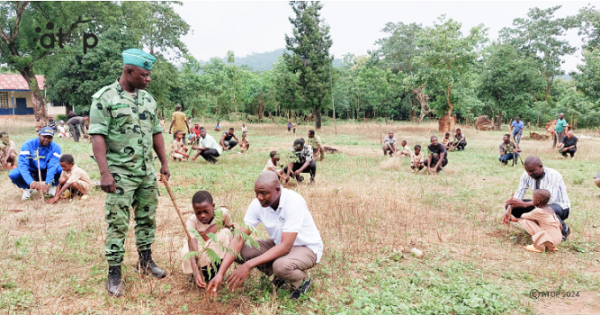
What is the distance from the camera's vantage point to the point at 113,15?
24844 millimetres

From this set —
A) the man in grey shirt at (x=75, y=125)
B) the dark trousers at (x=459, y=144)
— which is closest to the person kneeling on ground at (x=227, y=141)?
the man in grey shirt at (x=75, y=125)

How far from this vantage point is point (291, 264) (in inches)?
128

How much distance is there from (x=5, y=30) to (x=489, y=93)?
109ft

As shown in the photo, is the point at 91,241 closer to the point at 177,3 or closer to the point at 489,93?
the point at 177,3

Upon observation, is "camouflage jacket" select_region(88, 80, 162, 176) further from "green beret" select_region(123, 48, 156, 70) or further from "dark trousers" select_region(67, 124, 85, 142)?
"dark trousers" select_region(67, 124, 85, 142)

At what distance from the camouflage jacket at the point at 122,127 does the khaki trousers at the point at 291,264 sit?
121 cm

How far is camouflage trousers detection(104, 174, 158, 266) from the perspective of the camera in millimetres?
3375

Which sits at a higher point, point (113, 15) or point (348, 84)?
point (113, 15)

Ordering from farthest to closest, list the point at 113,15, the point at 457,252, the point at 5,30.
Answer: the point at 113,15 → the point at 5,30 → the point at 457,252

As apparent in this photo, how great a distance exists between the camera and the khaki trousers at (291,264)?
3234mm

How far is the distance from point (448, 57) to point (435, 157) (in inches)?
526

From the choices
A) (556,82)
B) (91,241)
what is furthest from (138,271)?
(556,82)

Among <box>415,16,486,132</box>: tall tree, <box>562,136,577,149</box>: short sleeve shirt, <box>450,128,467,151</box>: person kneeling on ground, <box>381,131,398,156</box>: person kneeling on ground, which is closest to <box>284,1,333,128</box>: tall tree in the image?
<box>415,16,486,132</box>: tall tree

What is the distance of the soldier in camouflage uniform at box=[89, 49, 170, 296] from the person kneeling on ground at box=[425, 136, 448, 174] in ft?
27.6
